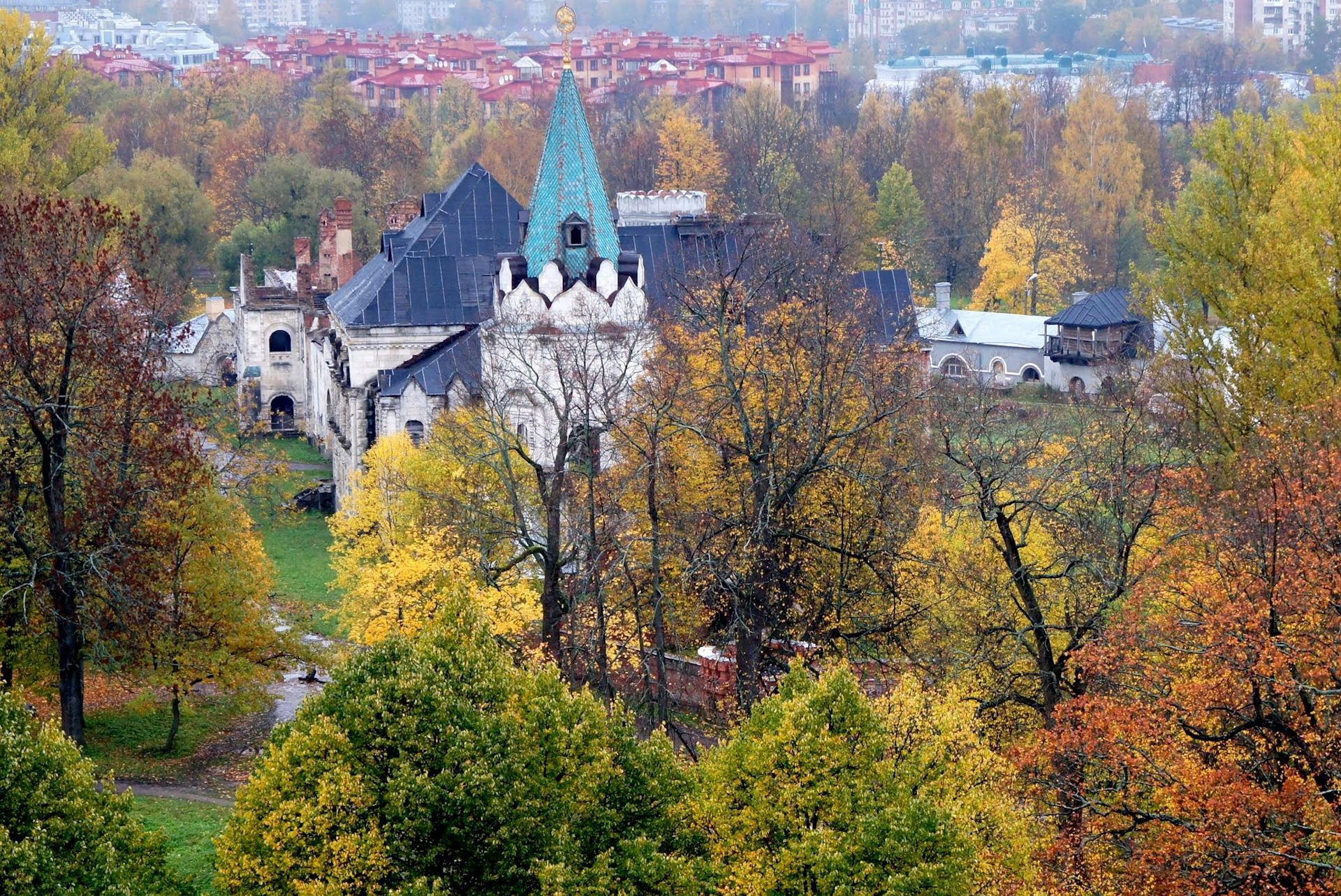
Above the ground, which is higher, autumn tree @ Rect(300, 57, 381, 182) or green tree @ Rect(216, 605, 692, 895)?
autumn tree @ Rect(300, 57, 381, 182)

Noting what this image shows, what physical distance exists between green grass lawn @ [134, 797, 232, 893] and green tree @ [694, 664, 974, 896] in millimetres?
6138

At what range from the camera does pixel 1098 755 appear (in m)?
21.5

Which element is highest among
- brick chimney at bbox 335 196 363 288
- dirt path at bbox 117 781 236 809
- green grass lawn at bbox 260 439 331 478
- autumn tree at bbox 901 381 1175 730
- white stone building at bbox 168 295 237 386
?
brick chimney at bbox 335 196 363 288

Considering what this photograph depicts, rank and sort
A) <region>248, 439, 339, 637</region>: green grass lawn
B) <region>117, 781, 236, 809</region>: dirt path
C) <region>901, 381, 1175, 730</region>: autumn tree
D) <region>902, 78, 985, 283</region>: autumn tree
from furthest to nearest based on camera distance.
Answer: <region>902, 78, 985, 283</region>: autumn tree < <region>248, 439, 339, 637</region>: green grass lawn < <region>117, 781, 236, 809</region>: dirt path < <region>901, 381, 1175, 730</region>: autumn tree

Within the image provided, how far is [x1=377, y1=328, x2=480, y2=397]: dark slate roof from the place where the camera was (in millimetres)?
45156

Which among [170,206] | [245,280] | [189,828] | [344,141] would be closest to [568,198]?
[189,828]

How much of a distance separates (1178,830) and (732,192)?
6259 centimetres

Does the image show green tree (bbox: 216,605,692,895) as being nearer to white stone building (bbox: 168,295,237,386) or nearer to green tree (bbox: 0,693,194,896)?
green tree (bbox: 0,693,194,896)

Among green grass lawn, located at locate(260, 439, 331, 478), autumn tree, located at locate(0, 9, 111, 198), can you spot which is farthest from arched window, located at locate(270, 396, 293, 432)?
autumn tree, located at locate(0, 9, 111, 198)

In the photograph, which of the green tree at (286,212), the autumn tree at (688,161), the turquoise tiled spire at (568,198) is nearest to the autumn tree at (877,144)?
the autumn tree at (688,161)

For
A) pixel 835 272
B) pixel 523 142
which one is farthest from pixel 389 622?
pixel 523 142

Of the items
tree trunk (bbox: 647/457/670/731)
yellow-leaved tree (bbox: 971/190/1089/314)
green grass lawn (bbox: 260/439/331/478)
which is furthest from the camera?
yellow-leaved tree (bbox: 971/190/1089/314)

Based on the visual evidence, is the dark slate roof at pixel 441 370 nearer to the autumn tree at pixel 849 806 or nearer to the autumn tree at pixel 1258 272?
the autumn tree at pixel 1258 272

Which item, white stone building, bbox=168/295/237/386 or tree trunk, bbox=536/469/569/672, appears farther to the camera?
white stone building, bbox=168/295/237/386
